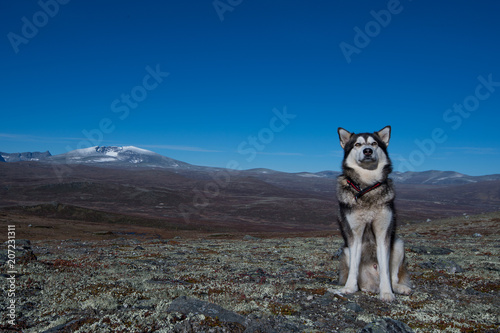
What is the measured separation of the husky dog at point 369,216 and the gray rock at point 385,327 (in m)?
1.91

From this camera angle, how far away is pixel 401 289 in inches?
328

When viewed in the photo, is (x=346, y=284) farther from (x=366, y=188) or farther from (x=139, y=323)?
(x=139, y=323)

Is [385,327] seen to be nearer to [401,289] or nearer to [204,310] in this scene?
[401,289]

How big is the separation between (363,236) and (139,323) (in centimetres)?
535

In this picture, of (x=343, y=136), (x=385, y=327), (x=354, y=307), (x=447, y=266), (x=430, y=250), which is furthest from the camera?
(x=430, y=250)

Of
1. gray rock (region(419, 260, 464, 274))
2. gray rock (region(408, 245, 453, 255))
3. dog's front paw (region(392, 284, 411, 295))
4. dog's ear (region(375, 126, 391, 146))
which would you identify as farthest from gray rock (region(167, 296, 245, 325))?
gray rock (region(408, 245, 453, 255))

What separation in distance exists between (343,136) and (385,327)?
4.48 metres

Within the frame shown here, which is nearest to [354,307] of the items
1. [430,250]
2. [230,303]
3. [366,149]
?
[230,303]

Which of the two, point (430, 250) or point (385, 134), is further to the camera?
point (430, 250)

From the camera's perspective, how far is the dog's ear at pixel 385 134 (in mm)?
7922

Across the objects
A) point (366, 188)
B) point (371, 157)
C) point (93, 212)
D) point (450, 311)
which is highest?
point (371, 157)

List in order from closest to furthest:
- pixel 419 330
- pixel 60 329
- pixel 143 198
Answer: pixel 60 329 < pixel 419 330 < pixel 143 198

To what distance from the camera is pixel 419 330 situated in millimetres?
6141

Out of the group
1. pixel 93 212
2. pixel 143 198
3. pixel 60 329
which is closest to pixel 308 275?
pixel 60 329
